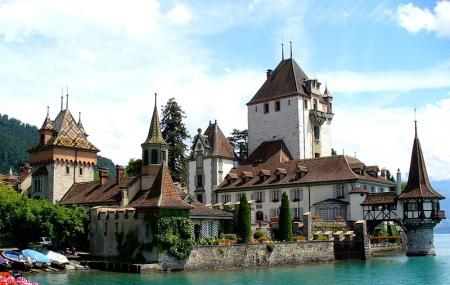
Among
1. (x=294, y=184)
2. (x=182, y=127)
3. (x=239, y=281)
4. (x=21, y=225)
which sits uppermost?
(x=182, y=127)

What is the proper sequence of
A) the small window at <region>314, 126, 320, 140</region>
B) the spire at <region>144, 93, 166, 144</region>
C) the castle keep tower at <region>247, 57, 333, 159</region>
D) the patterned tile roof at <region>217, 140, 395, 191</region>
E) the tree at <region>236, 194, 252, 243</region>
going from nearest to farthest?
1. the tree at <region>236, 194, 252, 243</region>
2. the spire at <region>144, 93, 166, 144</region>
3. the patterned tile roof at <region>217, 140, 395, 191</region>
4. the castle keep tower at <region>247, 57, 333, 159</region>
5. the small window at <region>314, 126, 320, 140</region>

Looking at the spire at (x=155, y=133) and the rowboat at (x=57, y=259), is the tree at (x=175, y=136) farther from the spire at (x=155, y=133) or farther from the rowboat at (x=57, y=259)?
the rowboat at (x=57, y=259)

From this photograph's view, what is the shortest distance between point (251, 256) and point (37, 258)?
15.4m

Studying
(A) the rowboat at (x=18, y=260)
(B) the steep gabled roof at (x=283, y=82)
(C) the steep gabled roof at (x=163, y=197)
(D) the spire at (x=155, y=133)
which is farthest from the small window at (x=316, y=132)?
(A) the rowboat at (x=18, y=260)

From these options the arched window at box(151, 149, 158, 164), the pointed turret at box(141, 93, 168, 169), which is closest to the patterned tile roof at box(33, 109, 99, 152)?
the pointed turret at box(141, 93, 168, 169)

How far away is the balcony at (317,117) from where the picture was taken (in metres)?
76.4

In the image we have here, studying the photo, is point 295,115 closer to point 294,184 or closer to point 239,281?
point 294,184

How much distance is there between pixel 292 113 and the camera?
248ft

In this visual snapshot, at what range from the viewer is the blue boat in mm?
42438

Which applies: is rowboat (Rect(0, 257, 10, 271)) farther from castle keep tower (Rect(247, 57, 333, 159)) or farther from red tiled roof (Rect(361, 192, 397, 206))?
castle keep tower (Rect(247, 57, 333, 159))

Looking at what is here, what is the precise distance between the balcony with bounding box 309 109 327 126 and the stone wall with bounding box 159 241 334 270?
25.7m

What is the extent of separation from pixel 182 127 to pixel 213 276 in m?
40.1

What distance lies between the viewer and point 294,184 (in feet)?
211

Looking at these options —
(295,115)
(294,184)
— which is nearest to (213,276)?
(294,184)
